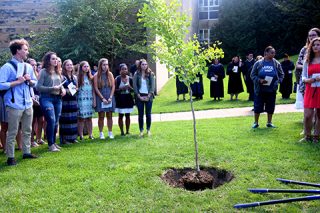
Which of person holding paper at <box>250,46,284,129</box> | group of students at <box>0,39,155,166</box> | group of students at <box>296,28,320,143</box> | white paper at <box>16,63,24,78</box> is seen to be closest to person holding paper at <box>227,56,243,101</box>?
person holding paper at <box>250,46,284,129</box>

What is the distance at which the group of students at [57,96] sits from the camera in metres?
6.25

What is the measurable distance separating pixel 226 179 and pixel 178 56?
2.07 m

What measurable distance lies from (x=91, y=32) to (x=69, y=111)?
373 inches

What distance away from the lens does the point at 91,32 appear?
54.8 ft

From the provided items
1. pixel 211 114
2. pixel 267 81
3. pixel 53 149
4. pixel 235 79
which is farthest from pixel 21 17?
pixel 267 81

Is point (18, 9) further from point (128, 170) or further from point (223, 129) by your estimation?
point (128, 170)

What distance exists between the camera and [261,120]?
Answer: 9.67 metres

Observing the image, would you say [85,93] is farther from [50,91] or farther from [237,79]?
[237,79]

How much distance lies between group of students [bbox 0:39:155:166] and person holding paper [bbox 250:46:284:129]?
258 cm

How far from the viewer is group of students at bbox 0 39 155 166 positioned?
6.25m

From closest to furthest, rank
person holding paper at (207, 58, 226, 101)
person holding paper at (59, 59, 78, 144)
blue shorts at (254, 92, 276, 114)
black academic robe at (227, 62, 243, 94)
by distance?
person holding paper at (59, 59, 78, 144)
blue shorts at (254, 92, 276, 114)
black academic robe at (227, 62, 243, 94)
person holding paper at (207, 58, 226, 101)

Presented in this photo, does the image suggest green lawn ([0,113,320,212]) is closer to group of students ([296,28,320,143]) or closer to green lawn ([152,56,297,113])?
group of students ([296,28,320,143])

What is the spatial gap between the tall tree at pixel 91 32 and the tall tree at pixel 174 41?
11264 mm

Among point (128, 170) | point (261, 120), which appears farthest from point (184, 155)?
point (261, 120)
